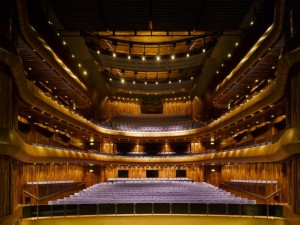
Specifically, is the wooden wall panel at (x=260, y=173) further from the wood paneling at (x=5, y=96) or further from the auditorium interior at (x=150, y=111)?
the wood paneling at (x=5, y=96)

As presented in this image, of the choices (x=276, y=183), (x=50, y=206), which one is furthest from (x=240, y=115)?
(x=50, y=206)

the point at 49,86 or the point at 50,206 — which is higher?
the point at 49,86

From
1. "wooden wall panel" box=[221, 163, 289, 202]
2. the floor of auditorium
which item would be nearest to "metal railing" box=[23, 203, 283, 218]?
the floor of auditorium

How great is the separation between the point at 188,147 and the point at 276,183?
19166 mm

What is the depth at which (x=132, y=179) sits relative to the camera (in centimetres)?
3503

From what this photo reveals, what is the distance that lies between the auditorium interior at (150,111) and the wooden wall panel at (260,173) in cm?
11

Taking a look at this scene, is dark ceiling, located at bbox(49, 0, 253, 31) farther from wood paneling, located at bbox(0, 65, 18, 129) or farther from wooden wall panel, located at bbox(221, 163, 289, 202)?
wooden wall panel, located at bbox(221, 163, 289, 202)

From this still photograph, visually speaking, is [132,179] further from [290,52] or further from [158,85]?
[290,52]

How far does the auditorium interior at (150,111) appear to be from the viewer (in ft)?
46.5

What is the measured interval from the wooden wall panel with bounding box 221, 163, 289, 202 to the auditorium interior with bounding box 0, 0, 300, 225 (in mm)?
112

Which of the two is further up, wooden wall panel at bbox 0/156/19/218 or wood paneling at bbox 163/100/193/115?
wood paneling at bbox 163/100/193/115

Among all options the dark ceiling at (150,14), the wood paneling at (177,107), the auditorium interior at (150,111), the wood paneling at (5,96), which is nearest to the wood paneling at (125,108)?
the auditorium interior at (150,111)

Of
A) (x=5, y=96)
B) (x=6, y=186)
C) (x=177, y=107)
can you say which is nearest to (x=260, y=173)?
(x=6, y=186)

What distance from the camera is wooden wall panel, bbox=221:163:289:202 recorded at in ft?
62.4
